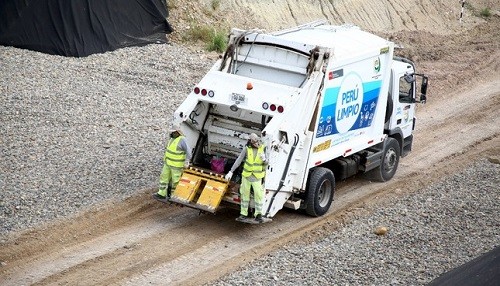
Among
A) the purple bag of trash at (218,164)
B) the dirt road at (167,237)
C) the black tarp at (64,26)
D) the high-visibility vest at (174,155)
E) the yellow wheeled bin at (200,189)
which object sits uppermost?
the black tarp at (64,26)

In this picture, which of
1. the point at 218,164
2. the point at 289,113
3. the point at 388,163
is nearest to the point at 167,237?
the point at 218,164

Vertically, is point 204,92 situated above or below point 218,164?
above

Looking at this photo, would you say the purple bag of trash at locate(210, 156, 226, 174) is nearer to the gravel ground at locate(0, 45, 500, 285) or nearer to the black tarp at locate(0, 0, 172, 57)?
the gravel ground at locate(0, 45, 500, 285)

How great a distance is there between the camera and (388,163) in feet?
62.4

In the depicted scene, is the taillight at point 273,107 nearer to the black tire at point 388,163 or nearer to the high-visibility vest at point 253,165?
the high-visibility vest at point 253,165

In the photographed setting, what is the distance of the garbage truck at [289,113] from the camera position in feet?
50.8

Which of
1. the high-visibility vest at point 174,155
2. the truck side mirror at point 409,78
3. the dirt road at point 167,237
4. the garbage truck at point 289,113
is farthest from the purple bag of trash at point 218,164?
the truck side mirror at point 409,78

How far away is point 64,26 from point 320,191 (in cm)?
1085

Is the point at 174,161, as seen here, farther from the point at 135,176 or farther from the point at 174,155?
the point at 135,176

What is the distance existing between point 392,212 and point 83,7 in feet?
38.8

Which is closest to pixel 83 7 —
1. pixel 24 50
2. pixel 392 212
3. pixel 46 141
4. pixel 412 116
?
pixel 24 50

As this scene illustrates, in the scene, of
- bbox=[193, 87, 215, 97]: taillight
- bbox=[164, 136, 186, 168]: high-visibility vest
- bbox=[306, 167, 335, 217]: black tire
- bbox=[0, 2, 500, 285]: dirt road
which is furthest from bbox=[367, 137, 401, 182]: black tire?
bbox=[164, 136, 186, 168]: high-visibility vest

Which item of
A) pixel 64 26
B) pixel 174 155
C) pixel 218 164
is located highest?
pixel 64 26

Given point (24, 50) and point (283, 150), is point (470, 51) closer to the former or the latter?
point (24, 50)
